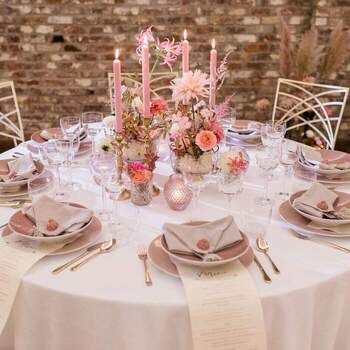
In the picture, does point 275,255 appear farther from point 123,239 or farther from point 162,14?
→ point 162,14

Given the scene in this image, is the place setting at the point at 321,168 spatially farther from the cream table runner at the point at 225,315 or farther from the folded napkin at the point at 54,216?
the folded napkin at the point at 54,216

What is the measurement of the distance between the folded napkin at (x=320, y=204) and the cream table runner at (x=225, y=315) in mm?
420

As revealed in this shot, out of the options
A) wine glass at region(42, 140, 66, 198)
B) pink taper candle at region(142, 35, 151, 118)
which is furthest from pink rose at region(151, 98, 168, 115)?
wine glass at region(42, 140, 66, 198)

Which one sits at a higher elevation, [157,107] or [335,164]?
[157,107]

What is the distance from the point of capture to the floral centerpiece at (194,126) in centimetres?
166

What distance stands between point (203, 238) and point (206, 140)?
382 millimetres

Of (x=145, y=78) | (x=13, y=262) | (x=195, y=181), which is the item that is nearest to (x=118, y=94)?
(x=145, y=78)

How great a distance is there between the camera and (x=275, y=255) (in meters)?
1.43

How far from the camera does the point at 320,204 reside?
64.6 inches

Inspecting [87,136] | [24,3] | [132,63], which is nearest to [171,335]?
[87,136]

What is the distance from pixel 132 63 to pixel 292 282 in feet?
9.78

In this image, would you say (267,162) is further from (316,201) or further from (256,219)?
(256,219)

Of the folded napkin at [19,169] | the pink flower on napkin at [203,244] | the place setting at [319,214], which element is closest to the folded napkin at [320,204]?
the place setting at [319,214]

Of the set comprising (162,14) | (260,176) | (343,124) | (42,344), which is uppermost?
(162,14)
